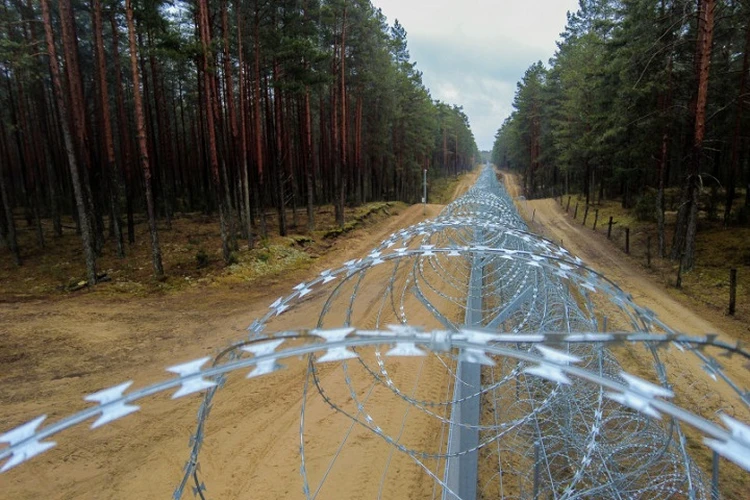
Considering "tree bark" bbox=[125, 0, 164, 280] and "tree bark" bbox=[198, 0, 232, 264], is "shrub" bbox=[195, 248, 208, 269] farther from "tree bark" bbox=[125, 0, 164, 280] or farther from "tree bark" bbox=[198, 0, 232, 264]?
"tree bark" bbox=[125, 0, 164, 280]

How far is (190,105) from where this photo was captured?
32156mm

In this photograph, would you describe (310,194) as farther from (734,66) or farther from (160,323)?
(734,66)

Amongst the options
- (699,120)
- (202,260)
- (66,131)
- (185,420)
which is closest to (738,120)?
(699,120)

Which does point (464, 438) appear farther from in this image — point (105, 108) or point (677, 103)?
point (677, 103)

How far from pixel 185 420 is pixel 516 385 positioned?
5.07m

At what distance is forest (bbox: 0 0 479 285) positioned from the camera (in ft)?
43.2

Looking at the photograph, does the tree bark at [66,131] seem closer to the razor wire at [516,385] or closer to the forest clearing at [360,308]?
the forest clearing at [360,308]

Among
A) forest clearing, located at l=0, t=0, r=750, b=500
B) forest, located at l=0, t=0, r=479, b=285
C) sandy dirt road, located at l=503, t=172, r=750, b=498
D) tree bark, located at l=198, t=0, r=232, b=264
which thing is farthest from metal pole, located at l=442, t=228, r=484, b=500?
forest, located at l=0, t=0, r=479, b=285

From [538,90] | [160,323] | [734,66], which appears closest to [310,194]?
[160,323]

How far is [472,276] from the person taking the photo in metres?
6.20

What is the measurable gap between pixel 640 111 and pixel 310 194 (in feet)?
51.8

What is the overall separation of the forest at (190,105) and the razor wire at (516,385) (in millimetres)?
8587

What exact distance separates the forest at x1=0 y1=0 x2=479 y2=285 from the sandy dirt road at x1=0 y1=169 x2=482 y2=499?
5057 mm

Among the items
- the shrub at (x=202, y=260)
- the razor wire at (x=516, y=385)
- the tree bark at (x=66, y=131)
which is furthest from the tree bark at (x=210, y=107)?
the razor wire at (x=516, y=385)
